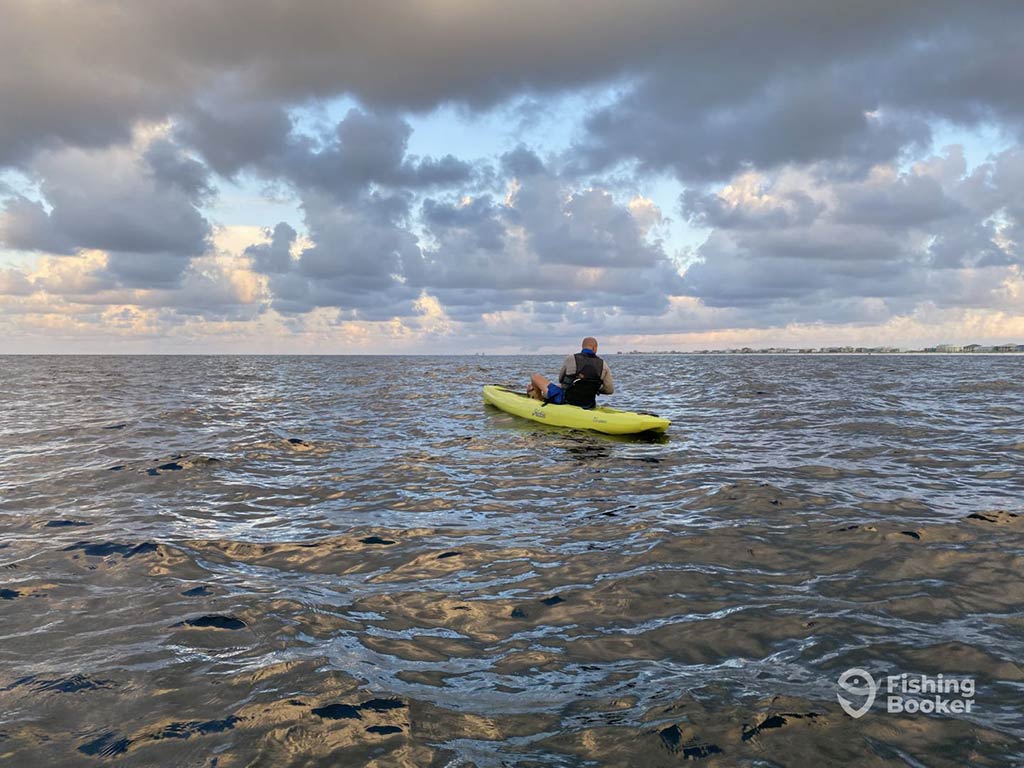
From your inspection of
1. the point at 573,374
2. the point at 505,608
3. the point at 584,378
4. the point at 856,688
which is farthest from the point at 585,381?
the point at 856,688

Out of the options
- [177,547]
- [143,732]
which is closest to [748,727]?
[143,732]

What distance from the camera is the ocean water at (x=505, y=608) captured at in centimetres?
343

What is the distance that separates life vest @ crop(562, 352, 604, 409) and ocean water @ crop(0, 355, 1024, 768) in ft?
17.0

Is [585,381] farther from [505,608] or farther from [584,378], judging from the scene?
[505,608]

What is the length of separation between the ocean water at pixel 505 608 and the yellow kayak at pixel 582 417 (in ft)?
10.2

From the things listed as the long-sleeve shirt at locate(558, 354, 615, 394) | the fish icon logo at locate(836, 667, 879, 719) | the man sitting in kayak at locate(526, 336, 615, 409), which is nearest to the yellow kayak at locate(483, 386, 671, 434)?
the man sitting in kayak at locate(526, 336, 615, 409)

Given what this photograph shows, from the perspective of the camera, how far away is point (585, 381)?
17.1 meters

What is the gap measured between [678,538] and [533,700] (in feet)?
12.6

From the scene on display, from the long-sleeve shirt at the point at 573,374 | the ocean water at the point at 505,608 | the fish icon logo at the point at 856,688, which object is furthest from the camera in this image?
the long-sleeve shirt at the point at 573,374

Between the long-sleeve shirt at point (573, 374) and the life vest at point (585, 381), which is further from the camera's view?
the long-sleeve shirt at point (573, 374)

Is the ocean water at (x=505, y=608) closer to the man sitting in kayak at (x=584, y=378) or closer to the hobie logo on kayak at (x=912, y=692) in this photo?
the hobie logo on kayak at (x=912, y=692)

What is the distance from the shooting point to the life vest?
672 inches

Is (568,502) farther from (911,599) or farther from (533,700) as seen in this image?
(533,700)

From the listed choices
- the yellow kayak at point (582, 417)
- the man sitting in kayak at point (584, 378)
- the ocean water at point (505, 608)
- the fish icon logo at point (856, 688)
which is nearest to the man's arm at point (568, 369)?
the man sitting in kayak at point (584, 378)
